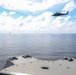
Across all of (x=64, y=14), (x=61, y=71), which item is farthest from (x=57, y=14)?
(x=61, y=71)

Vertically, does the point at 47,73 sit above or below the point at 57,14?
below

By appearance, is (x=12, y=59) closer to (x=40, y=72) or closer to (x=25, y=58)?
(x=25, y=58)

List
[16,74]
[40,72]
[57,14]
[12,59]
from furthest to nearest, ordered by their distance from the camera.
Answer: [12,59] < [57,14] < [40,72] < [16,74]

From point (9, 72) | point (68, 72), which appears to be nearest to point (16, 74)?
point (9, 72)

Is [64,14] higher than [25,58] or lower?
higher

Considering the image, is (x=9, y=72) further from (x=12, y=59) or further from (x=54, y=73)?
(x=12, y=59)

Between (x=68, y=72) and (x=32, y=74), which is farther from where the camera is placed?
(x=68, y=72)

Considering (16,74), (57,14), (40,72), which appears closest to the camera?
(16,74)

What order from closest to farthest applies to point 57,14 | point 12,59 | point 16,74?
point 16,74
point 57,14
point 12,59

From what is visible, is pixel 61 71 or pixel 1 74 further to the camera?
pixel 61 71
